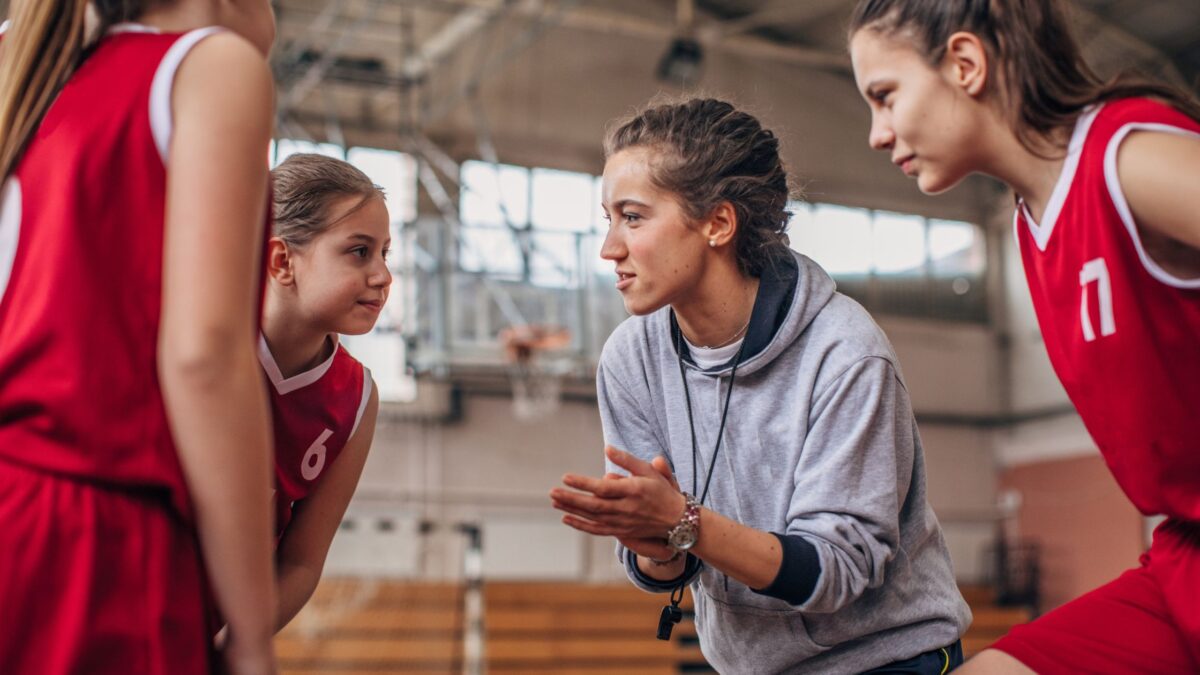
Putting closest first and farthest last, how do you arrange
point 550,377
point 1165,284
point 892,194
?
point 1165,284
point 550,377
point 892,194

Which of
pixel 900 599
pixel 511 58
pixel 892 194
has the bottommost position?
pixel 900 599

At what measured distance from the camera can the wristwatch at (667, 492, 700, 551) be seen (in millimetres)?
1884

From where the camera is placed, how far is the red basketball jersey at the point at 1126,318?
176 centimetres

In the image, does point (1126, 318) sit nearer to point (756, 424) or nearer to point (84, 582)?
point (756, 424)

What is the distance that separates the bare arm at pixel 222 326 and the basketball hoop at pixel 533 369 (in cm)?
982

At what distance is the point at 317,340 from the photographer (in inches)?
89.1

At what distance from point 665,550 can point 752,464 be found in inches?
14.2

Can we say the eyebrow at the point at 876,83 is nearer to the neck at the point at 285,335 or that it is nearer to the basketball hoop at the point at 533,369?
the neck at the point at 285,335

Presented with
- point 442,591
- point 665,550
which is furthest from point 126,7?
point 442,591

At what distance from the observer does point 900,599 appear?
83.3 inches

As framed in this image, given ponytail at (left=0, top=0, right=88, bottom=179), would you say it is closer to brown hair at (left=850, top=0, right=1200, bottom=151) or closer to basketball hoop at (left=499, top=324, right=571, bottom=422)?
brown hair at (left=850, top=0, right=1200, bottom=151)

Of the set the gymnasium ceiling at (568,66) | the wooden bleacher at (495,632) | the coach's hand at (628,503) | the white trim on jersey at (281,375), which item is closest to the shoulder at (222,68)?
the coach's hand at (628,503)

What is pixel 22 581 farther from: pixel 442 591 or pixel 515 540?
pixel 515 540

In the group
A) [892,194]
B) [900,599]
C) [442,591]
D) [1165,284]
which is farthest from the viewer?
[892,194]
